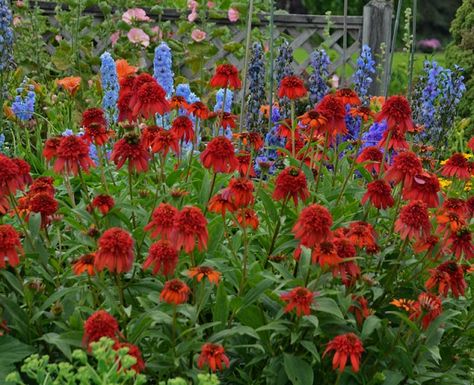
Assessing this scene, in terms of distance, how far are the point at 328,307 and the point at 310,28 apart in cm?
570

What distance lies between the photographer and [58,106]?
5441 mm

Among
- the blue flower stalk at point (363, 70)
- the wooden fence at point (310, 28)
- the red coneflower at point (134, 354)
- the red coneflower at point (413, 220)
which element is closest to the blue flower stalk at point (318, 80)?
the blue flower stalk at point (363, 70)

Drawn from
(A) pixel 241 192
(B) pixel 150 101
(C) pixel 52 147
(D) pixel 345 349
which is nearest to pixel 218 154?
(A) pixel 241 192

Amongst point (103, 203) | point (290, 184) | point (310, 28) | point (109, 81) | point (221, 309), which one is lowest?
point (310, 28)

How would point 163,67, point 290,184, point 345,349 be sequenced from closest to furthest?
point 345,349
point 290,184
point 163,67

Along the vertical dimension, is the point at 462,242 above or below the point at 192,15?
above

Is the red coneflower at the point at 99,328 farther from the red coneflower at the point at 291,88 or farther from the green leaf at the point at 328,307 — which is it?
the red coneflower at the point at 291,88

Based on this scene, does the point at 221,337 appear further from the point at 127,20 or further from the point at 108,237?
the point at 127,20

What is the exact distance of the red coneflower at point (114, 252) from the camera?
6.81ft

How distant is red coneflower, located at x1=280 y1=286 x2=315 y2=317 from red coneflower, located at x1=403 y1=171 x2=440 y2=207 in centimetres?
47

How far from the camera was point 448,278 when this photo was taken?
7.85 ft

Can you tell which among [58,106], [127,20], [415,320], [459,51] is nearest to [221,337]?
[415,320]

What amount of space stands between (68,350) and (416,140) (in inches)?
122

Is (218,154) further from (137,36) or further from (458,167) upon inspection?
(137,36)
